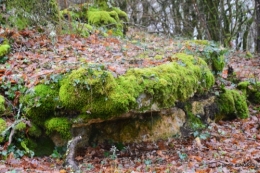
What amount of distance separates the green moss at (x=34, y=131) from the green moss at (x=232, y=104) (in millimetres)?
4574

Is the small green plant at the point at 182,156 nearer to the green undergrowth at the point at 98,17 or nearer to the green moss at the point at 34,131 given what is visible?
the green moss at the point at 34,131

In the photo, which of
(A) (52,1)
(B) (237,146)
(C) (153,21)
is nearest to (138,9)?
(C) (153,21)

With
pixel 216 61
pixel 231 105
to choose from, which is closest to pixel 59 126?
pixel 231 105

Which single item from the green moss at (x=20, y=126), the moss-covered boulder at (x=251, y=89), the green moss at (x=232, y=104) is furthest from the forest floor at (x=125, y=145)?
the moss-covered boulder at (x=251, y=89)

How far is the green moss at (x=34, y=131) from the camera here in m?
5.01

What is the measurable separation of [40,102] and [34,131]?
0.52m

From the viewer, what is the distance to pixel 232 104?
7879 mm

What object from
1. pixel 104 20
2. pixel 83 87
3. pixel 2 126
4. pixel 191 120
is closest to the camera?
pixel 2 126

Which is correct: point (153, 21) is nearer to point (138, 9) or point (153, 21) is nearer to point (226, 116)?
point (138, 9)

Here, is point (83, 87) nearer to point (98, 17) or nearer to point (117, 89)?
point (117, 89)

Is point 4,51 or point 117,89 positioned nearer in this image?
point 117,89

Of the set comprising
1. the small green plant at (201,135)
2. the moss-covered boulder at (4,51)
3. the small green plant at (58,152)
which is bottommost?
the small green plant at (201,135)

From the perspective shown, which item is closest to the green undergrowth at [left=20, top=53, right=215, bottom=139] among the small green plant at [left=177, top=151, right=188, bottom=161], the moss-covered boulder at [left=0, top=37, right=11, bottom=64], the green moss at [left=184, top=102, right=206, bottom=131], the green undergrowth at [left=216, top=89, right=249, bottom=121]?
the small green plant at [left=177, top=151, right=188, bottom=161]

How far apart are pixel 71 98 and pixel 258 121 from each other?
5051 millimetres
